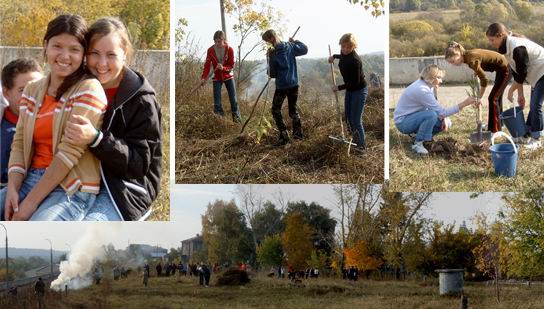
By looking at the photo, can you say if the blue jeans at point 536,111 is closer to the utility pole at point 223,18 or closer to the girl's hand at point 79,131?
the utility pole at point 223,18

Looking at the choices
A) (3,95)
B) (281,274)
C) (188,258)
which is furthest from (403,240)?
(3,95)

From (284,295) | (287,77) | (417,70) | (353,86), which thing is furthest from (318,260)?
(417,70)

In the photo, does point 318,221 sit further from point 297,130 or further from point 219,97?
point 219,97

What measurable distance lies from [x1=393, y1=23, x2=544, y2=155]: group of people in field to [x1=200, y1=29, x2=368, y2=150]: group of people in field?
489 millimetres

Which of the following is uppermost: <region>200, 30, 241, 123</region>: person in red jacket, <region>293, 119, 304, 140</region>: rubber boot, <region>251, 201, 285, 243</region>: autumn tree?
<region>200, 30, 241, 123</region>: person in red jacket

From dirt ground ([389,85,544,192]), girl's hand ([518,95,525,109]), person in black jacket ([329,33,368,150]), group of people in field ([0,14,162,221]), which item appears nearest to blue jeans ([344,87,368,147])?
person in black jacket ([329,33,368,150])

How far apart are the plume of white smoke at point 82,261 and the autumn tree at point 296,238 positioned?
5.47 feet

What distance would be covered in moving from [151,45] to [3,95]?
4.51ft

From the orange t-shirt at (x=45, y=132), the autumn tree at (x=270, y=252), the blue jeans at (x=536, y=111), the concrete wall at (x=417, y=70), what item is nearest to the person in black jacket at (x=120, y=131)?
the orange t-shirt at (x=45, y=132)

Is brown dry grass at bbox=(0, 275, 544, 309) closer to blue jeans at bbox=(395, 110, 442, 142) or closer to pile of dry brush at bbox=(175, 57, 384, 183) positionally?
pile of dry brush at bbox=(175, 57, 384, 183)

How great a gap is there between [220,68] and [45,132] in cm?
187

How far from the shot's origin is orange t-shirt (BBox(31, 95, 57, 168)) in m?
7.96

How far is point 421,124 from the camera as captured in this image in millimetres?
9453

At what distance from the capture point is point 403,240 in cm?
1001
